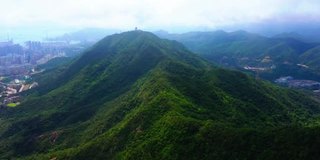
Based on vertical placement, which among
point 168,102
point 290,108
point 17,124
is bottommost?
point 17,124

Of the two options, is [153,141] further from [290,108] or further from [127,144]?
[290,108]

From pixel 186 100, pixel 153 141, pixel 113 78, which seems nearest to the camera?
pixel 153 141

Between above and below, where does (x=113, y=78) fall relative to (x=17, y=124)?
above

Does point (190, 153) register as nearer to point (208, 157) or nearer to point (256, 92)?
point (208, 157)

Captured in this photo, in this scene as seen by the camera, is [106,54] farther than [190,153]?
Yes

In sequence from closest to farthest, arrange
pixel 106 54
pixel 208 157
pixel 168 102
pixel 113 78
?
pixel 208 157
pixel 168 102
pixel 113 78
pixel 106 54

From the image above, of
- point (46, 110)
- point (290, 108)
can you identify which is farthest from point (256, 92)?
point (46, 110)
